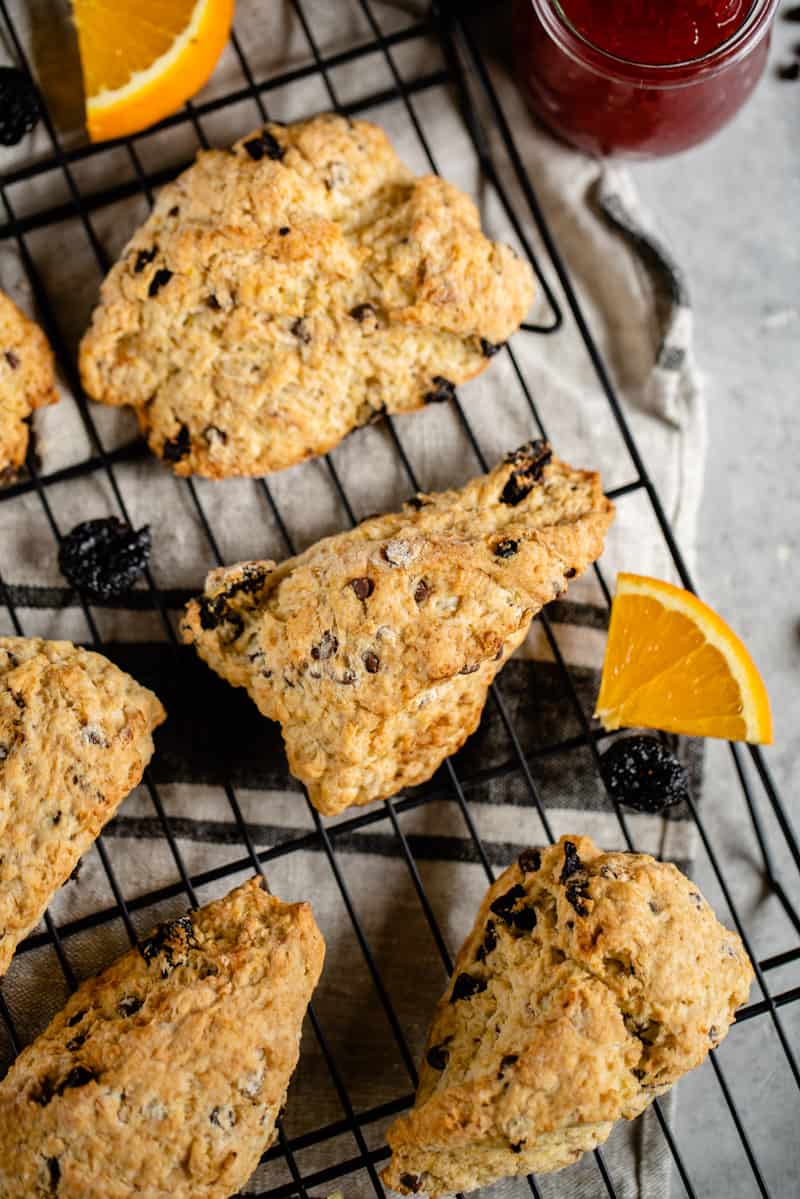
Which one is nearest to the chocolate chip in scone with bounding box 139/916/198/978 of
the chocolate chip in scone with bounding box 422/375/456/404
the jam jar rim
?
the chocolate chip in scone with bounding box 422/375/456/404

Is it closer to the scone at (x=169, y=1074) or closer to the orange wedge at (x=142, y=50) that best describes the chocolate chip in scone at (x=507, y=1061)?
the scone at (x=169, y=1074)

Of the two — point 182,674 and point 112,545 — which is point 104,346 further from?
point 182,674

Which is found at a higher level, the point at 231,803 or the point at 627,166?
the point at 627,166

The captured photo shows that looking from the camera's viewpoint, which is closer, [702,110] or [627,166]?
[702,110]

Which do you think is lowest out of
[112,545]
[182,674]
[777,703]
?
[777,703]

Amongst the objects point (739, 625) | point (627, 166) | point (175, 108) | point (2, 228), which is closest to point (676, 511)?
point (739, 625)

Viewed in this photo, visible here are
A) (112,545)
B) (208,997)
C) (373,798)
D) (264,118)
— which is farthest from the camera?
(264,118)

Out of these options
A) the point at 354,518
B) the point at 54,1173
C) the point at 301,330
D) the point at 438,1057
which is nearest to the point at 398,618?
the point at 354,518
